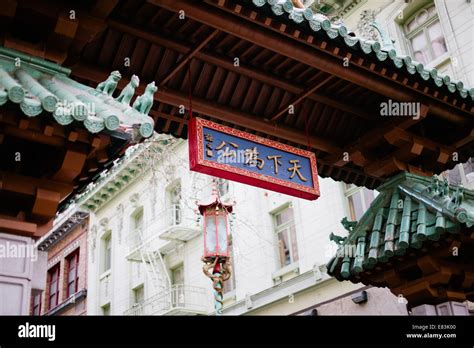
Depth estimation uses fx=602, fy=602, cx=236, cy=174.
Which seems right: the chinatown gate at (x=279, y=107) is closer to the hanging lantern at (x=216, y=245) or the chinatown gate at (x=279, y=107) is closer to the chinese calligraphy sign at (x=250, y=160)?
the chinese calligraphy sign at (x=250, y=160)

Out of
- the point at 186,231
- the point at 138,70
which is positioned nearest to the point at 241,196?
the point at 186,231

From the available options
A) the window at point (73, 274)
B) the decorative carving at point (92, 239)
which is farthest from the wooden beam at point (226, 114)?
the window at point (73, 274)

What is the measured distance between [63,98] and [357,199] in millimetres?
14007

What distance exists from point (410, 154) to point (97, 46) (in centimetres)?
433

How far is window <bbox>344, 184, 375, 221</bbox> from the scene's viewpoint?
1742 centimetres

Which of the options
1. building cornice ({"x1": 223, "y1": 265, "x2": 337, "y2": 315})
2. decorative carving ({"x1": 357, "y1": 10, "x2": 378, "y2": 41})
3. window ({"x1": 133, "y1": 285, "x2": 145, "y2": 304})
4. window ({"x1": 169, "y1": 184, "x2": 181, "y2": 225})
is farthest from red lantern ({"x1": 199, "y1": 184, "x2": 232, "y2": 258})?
window ({"x1": 133, "y1": 285, "x2": 145, "y2": 304})

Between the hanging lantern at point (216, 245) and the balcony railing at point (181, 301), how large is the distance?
1102 cm

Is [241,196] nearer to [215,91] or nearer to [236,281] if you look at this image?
[236,281]

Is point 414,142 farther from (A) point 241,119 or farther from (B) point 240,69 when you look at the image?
(B) point 240,69

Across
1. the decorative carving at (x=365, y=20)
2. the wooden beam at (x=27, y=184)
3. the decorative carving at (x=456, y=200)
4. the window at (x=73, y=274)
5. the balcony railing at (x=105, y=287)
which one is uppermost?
the decorative carving at (x=365, y=20)

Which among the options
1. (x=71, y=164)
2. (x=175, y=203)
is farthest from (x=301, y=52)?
(x=175, y=203)

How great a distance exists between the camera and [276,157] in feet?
23.9

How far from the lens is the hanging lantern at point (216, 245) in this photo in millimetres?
10891

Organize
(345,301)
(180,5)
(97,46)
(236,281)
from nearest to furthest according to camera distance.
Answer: (180,5) < (97,46) < (345,301) < (236,281)
